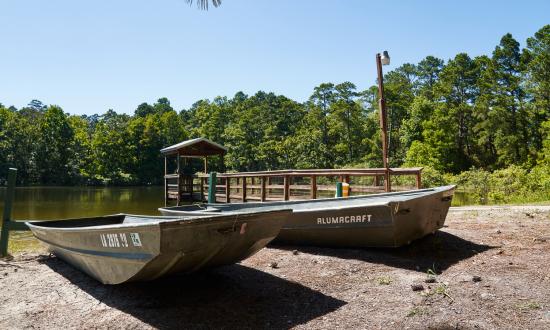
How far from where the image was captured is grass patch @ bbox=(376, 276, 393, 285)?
194 inches

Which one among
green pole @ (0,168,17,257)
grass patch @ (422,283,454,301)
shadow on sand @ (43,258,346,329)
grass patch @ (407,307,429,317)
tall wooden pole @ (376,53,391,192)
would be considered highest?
tall wooden pole @ (376,53,391,192)

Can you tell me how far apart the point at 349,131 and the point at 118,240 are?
50.8 metres

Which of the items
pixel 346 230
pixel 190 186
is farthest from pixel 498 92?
pixel 346 230

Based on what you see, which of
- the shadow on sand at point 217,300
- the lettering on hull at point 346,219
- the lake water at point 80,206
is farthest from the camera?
the lake water at point 80,206

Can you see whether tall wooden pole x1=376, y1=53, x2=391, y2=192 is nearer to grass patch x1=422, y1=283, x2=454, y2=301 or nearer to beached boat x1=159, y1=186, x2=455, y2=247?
beached boat x1=159, y1=186, x2=455, y2=247

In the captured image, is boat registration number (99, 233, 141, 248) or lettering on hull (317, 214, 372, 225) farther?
lettering on hull (317, 214, 372, 225)

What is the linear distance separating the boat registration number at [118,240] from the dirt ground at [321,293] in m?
0.70

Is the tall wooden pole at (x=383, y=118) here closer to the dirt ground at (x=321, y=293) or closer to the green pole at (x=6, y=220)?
the dirt ground at (x=321, y=293)

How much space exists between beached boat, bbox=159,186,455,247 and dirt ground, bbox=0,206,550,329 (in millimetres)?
231

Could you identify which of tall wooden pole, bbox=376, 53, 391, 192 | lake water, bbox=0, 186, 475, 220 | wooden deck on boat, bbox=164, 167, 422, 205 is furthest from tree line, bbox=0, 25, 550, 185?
tall wooden pole, bbox=376, 53, 391, 192

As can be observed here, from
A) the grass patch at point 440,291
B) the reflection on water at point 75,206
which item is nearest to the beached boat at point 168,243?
the grass patch at point 440,291

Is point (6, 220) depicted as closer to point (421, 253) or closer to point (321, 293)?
point (321, 293)

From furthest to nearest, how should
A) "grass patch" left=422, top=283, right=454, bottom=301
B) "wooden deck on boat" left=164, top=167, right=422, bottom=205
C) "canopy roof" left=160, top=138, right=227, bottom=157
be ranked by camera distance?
1. "canopy roof" left=160, top=138, right=227, bottom=157
2. "wooden deck on boat" left=164, top=167, right=422, bottom=205
3. "grass patch" left=422, top=283, right=454, bottom=301

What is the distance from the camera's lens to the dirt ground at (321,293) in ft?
12.9
